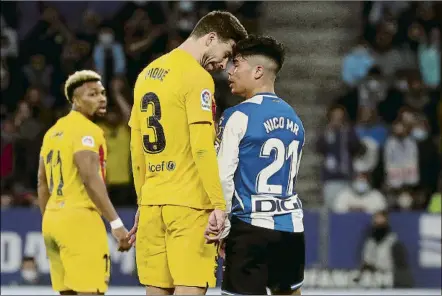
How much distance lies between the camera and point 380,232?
560 inches

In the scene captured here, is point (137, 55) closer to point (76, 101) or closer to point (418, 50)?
point (418, 50)

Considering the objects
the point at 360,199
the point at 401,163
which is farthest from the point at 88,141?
the point at 401,163

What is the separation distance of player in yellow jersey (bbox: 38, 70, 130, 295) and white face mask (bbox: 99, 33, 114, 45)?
907 cm

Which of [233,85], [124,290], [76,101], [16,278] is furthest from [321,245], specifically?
[233,85]

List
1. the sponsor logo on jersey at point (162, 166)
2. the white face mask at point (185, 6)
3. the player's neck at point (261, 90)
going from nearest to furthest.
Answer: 1. the sponsor logo on jersey at point (162, 166)
2. the player's neck at point (261, 90)
3. the white face mask at point (185, 6)

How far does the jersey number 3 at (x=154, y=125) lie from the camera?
659 centimetres

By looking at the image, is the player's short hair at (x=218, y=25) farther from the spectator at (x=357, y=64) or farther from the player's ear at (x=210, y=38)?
the spectator at (x=357, y=64)

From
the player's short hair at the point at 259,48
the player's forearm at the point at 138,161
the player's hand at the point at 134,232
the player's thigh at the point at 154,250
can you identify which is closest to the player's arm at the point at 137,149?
the player's forearm at the point at 138,161

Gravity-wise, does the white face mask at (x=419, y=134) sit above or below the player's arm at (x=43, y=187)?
above

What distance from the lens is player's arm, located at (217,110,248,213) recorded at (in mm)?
6508

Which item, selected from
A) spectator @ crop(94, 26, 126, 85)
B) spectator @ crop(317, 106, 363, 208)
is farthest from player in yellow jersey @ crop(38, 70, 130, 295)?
spectator @ crop(94, 26, 126, 85)

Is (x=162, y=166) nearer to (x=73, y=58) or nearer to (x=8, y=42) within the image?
(x=73, y=58)

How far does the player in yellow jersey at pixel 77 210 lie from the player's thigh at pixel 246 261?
1588 mm

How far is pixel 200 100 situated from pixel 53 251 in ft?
7.98
